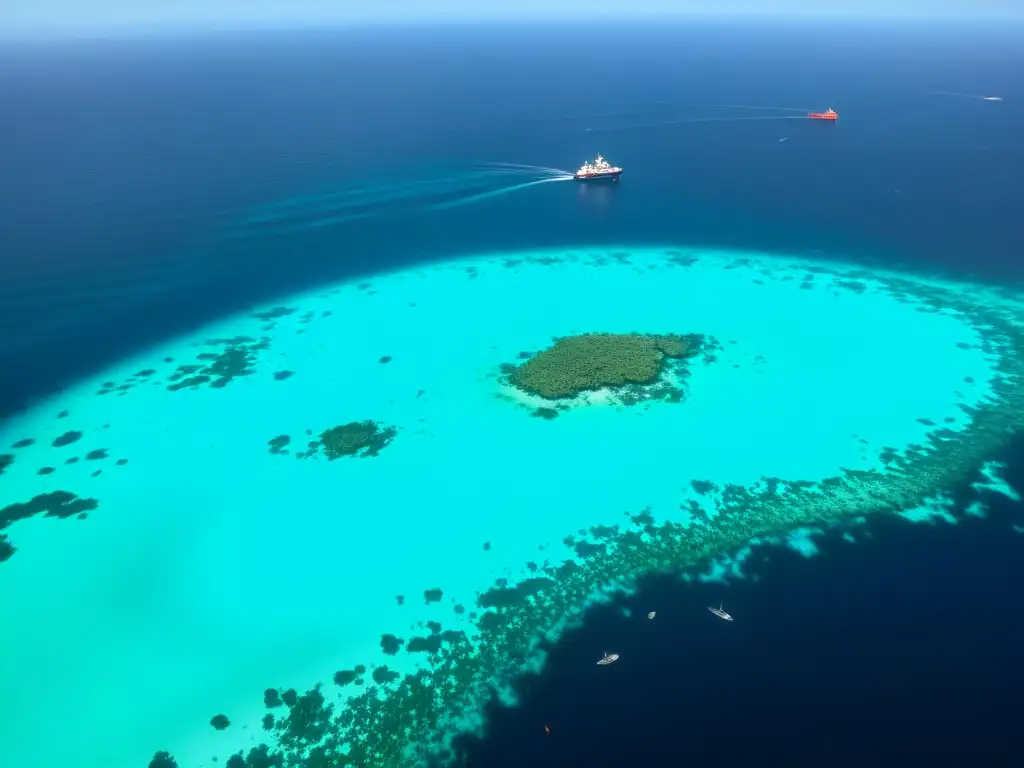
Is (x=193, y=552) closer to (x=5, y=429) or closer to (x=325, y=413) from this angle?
(x=325, y=413)

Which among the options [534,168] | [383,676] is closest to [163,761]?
[383,676]

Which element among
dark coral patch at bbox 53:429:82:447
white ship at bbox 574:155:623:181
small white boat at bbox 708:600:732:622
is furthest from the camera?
white ship at bbox 574:155:623:181

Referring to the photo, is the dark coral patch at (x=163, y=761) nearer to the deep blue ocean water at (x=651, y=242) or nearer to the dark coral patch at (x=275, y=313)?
the deep blue ocean water at (x=651, y=242)

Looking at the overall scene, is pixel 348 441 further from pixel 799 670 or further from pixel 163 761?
pixel 799 670

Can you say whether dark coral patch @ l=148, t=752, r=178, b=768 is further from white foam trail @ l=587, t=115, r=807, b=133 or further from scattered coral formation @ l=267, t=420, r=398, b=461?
white foam trail @ l=587, t=115, r=807, b=133

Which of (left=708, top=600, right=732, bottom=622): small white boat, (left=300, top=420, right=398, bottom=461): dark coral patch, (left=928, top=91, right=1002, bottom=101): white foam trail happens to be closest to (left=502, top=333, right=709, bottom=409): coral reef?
(left=300, top=420, right=398, bottom=461): dark coral patch

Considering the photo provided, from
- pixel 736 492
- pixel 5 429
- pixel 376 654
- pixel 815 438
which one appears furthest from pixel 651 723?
pixel 5 429

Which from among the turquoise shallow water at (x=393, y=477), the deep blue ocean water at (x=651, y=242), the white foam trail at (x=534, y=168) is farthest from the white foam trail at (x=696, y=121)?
the turquoise shallow water at (x=393, y=477)
